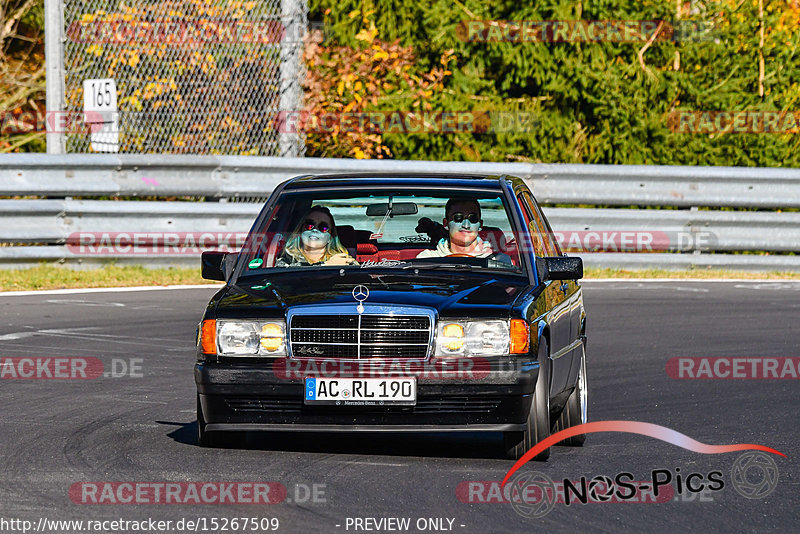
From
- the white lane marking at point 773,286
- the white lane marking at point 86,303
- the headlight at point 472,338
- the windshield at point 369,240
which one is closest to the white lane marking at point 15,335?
the white lane marking at point 86,303

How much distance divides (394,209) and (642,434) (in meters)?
1.84

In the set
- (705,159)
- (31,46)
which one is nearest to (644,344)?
(705,159)

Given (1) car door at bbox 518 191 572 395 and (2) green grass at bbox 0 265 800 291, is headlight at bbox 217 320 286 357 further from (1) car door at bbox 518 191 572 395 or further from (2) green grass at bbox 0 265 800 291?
(2) green grass at bbox 0 265 800 291

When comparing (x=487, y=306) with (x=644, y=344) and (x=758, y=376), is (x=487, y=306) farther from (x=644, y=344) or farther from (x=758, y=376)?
(x=644, y=344)

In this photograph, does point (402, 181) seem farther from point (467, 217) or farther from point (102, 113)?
point (102, 113)

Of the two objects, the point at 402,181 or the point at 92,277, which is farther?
the point at 92,277

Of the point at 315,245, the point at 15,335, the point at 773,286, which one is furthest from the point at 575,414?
the point at 773,286

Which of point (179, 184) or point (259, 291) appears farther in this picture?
point (179, 184)

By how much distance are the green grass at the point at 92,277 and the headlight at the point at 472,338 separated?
902 cm

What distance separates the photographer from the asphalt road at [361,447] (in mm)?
6152

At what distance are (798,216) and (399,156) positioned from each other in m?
5.25

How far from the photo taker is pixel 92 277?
16.0 metres

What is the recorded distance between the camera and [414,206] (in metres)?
8.72

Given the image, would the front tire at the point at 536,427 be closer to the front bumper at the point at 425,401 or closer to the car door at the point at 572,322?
the front bumper at the point at 425,401
